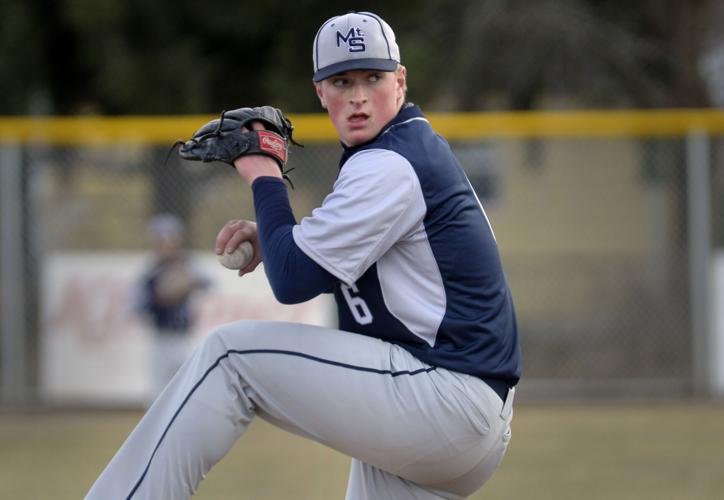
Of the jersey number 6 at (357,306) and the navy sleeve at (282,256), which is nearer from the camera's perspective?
the navy sleeve at (282,256)

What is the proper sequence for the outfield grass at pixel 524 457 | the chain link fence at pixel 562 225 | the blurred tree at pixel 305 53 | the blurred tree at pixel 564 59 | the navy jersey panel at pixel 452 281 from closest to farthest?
the navy jersey panel at pixel 452 281, the outfield grass at pixel 524 457, the chain link fence at pixel 562 225, the blurred tree at pixel 305 53, the blurred tree at pixel 564 59

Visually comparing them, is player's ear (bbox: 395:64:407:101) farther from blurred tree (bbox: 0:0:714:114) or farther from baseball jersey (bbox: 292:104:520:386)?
blurred tree (bbox: 0:0:714:114)

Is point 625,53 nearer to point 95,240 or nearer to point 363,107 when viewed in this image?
point 95,240

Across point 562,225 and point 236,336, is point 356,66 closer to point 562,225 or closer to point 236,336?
point 236,336

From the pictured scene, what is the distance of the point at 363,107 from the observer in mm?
3373

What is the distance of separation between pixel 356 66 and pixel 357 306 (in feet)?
2.28

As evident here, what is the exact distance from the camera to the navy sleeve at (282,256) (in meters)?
3.18

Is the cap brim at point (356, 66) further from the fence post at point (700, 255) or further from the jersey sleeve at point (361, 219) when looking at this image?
the fence post at point (700, 255)

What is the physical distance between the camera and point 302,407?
3.20 m

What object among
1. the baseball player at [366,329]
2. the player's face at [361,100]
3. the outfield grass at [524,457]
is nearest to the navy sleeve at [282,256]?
the baseball player at [366,329]

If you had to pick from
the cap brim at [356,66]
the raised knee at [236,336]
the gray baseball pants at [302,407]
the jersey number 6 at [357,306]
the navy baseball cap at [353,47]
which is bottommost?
the gray baseball pants at [302,407]

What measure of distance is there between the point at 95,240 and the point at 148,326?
1.11 metres

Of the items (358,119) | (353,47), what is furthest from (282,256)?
(353,47)

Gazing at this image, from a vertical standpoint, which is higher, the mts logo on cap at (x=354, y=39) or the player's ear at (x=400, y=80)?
the mts logo on cap at (x=354, y=39)
